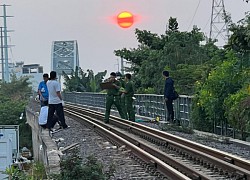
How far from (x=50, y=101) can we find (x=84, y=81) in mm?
44783

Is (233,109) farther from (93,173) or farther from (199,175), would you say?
(93,173)

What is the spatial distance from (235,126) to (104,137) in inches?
152

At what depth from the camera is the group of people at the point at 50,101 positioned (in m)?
17.2

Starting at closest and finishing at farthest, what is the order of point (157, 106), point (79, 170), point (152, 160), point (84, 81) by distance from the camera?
point (79, 170)
point (152, 160)
point (157, 106)
point (84, 81)

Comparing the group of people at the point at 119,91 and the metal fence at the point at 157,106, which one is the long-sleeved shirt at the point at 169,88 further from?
the group of people at the point at 119,91

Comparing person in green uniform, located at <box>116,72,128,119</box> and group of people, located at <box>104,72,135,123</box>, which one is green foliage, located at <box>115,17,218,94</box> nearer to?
person in green uniform, located at <box>116,72,128,119</box>

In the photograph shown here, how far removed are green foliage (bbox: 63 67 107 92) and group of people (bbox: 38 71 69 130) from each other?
127 feet

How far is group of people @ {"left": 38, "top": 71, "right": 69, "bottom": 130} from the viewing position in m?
17.2

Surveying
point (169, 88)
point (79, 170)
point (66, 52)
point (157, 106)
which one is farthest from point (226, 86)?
point (66, 52)

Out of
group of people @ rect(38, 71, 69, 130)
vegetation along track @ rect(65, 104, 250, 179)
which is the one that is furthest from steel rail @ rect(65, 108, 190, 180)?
group of people @ rect(38, 71, 69, 130)

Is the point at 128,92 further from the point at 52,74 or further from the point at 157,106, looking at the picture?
the point at 157,106

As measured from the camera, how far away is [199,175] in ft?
30.7

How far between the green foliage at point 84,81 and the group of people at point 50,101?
127ft

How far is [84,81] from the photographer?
62.2 m
